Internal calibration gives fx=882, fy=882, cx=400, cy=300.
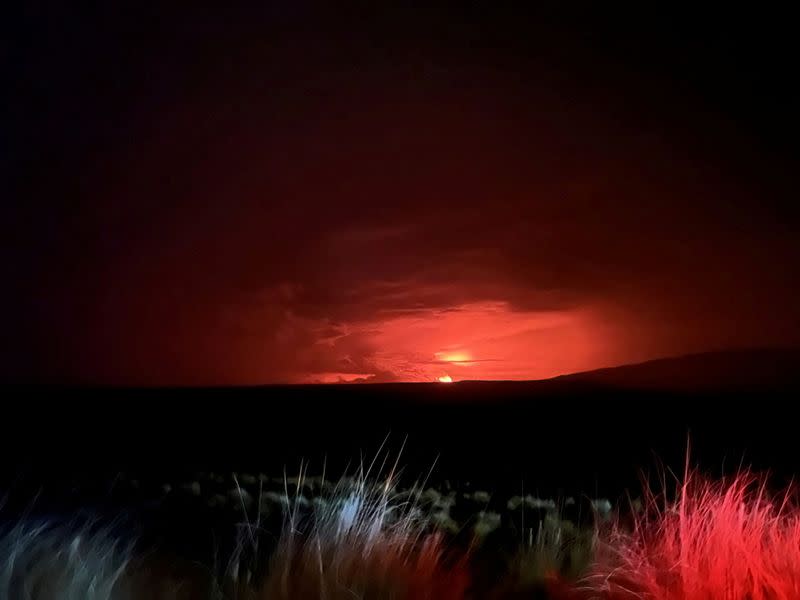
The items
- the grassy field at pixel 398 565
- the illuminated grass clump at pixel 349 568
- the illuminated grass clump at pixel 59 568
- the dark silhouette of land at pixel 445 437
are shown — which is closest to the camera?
the illuminated grass clump at pixel 59 568

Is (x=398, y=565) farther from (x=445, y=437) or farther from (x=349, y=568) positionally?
(x=445, y=437)

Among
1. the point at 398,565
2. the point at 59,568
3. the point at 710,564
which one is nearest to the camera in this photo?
the point at 59,568

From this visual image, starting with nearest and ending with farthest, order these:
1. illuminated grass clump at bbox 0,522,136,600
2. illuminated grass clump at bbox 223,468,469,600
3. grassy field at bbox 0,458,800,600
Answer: illuminated grass clump at bbox 0,522,136,600
grassy field at bbox 0,458,800,600
illuminated grass clump at bbox 223,468,469,600

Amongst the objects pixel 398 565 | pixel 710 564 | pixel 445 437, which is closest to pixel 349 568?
pixel 398 565

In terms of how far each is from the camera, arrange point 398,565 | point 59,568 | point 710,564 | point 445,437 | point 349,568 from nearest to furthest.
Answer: point 59,568 < point 710,564 < point 349,568 < point 398,565 < point 445,437

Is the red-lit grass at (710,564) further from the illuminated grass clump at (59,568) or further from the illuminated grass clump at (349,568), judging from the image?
the illuminated grass clump at (59,568)

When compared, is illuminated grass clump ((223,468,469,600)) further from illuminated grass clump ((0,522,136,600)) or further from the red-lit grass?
the red-lit grass

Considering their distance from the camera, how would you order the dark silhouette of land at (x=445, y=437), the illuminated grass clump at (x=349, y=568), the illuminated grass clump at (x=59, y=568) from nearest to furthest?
the illuminated grass clump at (x=59, y=568) < the illuminated grass clump at (x=349, y=568) < the dark silhouette of land at (x=445, y=437)

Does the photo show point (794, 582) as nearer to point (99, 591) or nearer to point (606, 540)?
point (606, 540)

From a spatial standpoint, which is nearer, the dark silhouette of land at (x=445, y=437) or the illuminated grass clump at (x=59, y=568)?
the illuminated grass clump at (x=59, y=568)

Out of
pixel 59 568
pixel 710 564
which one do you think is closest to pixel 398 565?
pixel 710 564

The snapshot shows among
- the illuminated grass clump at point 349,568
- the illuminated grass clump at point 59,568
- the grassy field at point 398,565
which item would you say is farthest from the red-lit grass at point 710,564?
the illuminated grass clump at point 59,568

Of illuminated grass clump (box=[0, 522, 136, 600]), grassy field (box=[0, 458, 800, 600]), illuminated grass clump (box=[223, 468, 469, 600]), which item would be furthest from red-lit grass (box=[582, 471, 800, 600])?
illuminated grass clump (box=[0, 522, 136, 600])

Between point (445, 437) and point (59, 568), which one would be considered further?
point (445, 437)
